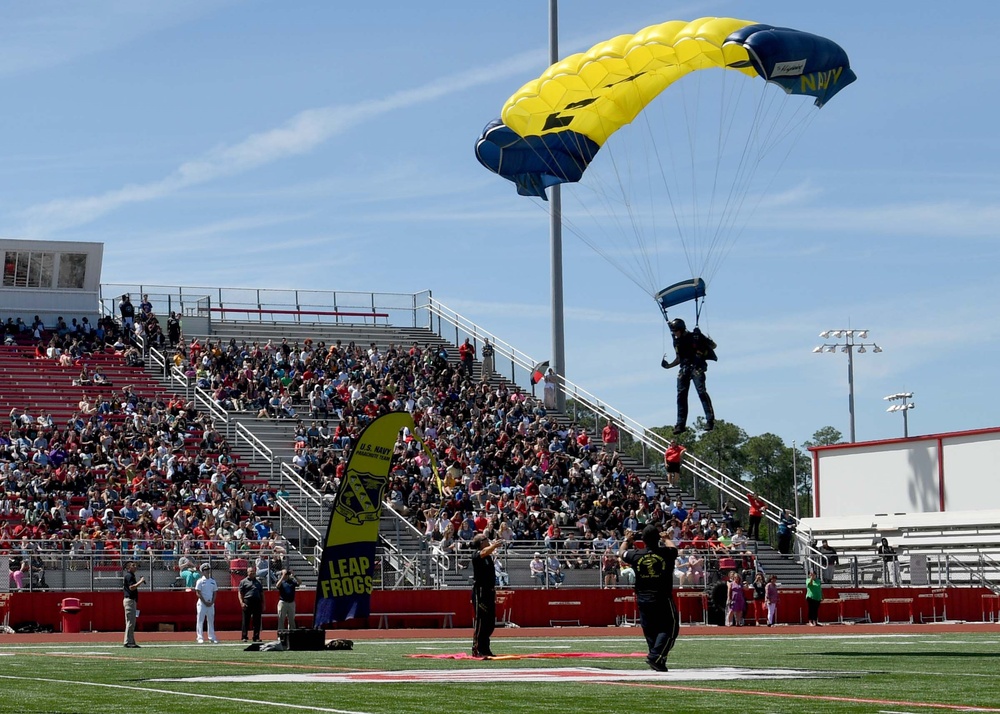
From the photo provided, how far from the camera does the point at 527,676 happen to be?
1430 centimetres

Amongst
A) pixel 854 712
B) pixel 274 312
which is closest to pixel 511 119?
pixel 854 712

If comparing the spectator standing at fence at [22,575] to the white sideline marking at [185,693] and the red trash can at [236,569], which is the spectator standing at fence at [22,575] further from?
the white sideline marking at [185,693]

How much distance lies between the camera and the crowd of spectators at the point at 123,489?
1185 inches

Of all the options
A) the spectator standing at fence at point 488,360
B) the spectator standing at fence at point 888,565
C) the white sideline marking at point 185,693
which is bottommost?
the white sideline marking at point 185,693

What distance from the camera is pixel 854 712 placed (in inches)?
411

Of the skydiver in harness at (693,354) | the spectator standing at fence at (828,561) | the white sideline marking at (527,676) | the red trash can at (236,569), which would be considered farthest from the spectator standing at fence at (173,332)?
the white sideline marking at (527,676)

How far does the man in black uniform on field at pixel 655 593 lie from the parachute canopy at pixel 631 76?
891 cm

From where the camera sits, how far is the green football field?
438 inches

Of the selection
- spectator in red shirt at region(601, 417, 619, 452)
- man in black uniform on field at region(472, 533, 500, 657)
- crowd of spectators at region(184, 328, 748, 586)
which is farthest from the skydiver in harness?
spectator in red shirt at region(601, 417, 619, 452)

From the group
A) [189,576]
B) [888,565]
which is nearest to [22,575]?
[189,576]

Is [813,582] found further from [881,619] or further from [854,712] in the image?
[854,712]

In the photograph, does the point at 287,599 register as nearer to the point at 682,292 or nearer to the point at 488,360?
the point at 682,292

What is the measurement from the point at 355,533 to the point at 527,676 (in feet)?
19.3

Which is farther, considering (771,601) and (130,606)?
(771,601)
